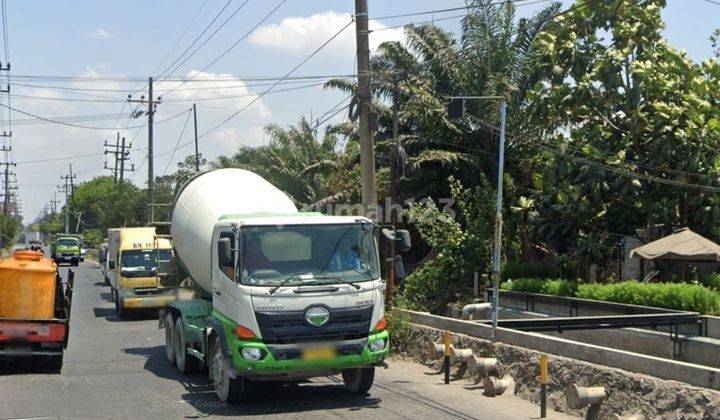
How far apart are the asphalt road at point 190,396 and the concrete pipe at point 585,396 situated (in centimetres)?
72

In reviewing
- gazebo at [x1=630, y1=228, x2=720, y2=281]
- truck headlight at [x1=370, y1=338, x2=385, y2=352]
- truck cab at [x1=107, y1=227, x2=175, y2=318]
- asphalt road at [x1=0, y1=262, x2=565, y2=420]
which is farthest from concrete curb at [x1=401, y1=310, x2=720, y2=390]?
truck cab at [x1=107, y1=227, x2=175, y2=318]

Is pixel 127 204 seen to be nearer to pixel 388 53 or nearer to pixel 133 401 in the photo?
pixel 388 53

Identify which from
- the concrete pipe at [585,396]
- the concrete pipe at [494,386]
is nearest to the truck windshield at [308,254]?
the concrete pipe at [494,386]

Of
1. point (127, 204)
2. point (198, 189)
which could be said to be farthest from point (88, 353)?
point (127, 204)

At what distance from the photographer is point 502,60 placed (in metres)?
27.4

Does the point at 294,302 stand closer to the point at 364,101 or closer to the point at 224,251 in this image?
the point at 224,251

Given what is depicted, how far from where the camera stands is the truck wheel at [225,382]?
1033 cm

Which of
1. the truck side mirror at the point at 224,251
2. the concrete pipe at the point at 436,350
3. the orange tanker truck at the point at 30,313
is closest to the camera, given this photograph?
the truck side mirror at the point at 224,251

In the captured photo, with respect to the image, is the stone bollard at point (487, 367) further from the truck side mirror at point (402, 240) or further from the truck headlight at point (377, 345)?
the truck side mirror at point (402, 240)

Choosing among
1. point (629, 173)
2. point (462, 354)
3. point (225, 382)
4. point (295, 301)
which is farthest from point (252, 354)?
point (629, 173)

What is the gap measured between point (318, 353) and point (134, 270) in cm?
1533

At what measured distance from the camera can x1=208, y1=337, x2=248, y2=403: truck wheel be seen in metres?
10.3

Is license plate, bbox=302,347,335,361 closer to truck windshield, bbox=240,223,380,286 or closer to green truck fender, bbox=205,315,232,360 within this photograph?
truck windshield, bbox=240,223,380,286

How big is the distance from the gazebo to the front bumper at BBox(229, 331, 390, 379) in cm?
1120
